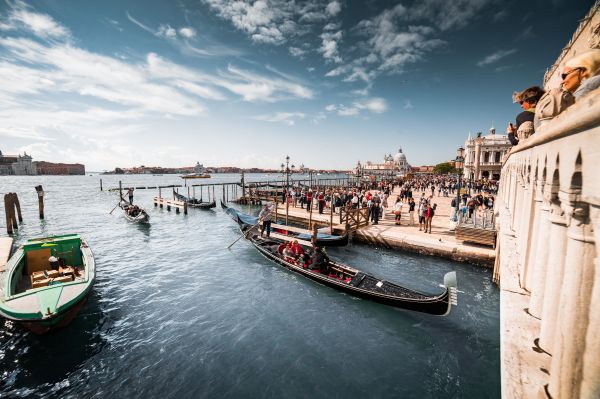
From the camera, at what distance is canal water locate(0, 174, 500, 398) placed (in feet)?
21.0

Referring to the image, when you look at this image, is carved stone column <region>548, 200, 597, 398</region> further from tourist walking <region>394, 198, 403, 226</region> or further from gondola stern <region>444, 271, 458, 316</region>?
tourist walking <region>394, 198, 403, 226</region>

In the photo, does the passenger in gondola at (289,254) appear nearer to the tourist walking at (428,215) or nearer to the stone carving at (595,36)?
the tourist walking at (428,215)

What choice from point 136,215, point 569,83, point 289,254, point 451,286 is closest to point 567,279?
point 569,83

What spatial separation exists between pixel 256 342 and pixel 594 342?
7.45 metres

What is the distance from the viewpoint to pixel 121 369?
6.91 meters

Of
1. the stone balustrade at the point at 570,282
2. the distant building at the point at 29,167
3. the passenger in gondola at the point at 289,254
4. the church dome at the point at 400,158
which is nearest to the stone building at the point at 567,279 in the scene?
the stone balustrade at the point at 570,282

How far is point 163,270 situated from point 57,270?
4.36 meters

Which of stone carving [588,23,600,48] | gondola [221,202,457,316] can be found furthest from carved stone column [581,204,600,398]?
stone carving [588,23,600,48]

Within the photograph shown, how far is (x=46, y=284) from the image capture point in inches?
345

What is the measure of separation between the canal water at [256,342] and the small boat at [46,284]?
103cm

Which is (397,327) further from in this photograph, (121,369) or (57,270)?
(57,270)

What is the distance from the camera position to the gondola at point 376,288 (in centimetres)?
812

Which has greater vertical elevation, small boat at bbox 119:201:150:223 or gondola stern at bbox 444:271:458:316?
gondola stern at bbox 444:271:458:316

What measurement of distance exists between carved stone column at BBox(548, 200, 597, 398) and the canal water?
438 centimetres
